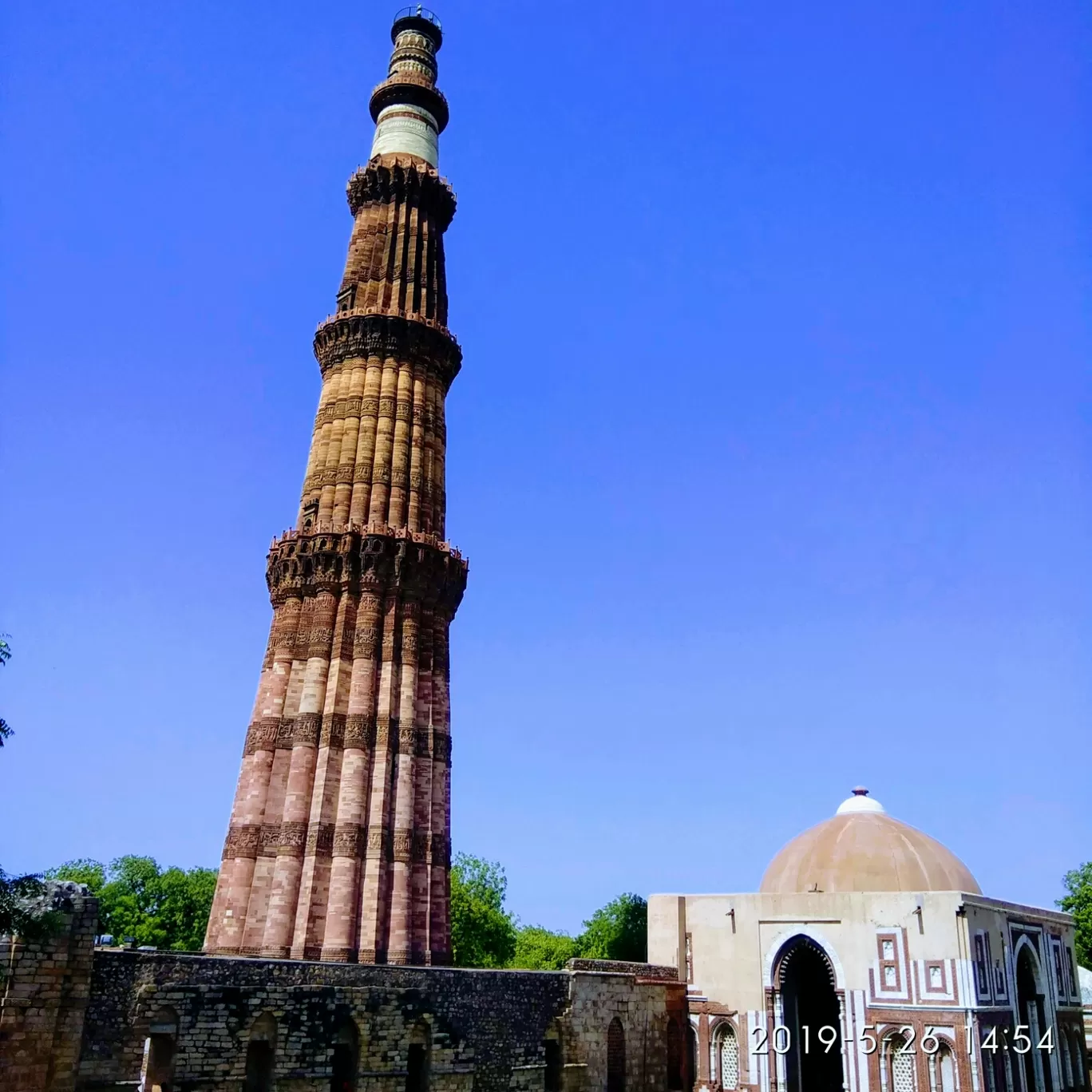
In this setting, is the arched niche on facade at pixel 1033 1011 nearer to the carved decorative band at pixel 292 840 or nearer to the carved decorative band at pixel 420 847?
the carved decorative band at pixel 420 847

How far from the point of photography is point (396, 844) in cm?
2444

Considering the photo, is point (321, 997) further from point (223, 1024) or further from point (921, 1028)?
point (921, 1028)

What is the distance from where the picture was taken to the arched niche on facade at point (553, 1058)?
72.6 feet

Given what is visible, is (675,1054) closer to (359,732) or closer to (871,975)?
(871,975)

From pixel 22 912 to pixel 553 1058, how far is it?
13.4 m

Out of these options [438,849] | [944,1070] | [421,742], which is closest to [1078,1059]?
[944,1070]

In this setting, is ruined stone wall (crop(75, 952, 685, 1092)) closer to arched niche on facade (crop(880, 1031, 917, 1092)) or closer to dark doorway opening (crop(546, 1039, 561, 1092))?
dark doorway opening (crop(546, 1039, 561, 1092))

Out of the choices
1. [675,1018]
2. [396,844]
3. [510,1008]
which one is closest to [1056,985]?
[675,1018]

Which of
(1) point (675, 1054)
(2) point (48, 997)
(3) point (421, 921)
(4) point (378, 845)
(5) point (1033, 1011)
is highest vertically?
(4) point (378, 845)

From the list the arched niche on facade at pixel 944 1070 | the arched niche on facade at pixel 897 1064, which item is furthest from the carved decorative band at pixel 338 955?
the arched niche on facade at pixel 944 1070

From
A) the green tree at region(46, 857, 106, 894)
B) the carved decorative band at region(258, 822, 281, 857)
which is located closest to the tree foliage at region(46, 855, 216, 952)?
the green tree at region(46, 857, 106, 894)

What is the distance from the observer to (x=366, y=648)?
84.9 feet

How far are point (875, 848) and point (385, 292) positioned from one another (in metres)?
21.1

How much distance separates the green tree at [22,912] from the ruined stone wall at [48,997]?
0.98 m
